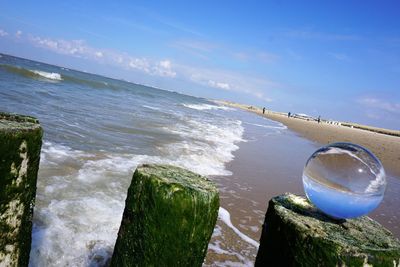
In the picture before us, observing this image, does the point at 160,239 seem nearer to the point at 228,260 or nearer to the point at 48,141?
the point at 228,260

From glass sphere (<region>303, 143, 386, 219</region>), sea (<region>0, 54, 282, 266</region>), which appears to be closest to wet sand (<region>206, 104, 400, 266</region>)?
sea (<region>0, 54, 282, 266</region>)

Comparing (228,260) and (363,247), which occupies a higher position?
(363,247)

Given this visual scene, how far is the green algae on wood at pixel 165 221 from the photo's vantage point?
2.19 metres

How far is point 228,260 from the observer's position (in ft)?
14.6

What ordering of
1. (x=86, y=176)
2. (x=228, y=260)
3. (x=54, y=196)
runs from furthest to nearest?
(x=86, y=176)
(x=54, y=196)
(x=228, y=260)

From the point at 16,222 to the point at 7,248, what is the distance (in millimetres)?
178

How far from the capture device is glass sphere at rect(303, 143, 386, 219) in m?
2.13

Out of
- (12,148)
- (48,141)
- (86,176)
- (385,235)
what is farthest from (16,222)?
(48,141)

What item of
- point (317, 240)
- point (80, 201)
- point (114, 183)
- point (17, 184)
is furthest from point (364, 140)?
point (17, 184)

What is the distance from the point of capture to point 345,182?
2141 mm

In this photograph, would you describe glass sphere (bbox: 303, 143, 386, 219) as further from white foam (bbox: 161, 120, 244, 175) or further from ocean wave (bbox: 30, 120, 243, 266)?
white foam (bbox: 161, 120, 244, 175)

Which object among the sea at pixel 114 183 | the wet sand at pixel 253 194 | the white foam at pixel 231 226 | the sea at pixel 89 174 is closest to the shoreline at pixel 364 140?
the wet sand at pixel 253 194

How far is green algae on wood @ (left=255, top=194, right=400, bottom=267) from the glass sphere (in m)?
0.12

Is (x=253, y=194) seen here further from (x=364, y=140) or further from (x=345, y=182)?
(x=364, y=140)
